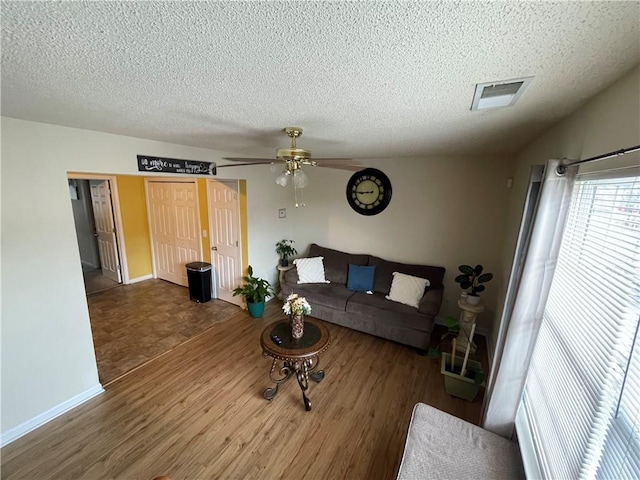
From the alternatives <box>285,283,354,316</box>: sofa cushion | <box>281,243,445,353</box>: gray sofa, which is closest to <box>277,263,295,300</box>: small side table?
<box>281,243,445,353</box>: gray sofa

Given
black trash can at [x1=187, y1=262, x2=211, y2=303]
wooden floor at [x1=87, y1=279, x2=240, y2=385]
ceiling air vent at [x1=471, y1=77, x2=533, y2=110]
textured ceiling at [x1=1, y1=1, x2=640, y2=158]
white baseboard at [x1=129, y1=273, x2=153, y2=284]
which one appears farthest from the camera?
white baseboard at [x1=129, y1=273, x2=153, y2=284]

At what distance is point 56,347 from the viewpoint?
6.92ft

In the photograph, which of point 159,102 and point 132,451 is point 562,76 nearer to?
point 159,102

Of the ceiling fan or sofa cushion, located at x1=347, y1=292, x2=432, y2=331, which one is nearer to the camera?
the ceiling fan

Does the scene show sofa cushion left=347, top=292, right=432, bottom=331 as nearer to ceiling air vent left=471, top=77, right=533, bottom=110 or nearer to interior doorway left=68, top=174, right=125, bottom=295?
ceiling air vent left=471, top=77, right=533, bottom=110

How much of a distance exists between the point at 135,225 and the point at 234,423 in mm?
4524

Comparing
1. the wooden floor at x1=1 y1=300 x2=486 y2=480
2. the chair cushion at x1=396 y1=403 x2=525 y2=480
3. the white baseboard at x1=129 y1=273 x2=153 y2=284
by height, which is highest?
the chair cushion at x1=396 y1=403 x2=525 y2=480

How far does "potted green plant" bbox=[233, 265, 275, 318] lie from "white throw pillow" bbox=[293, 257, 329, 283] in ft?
1.95

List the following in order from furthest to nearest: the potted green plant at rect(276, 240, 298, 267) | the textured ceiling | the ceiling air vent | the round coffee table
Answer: the potted green plant at rect(276, 240, 298, 267) → the round coffee table → the ceiling air vent → the textured ceiling

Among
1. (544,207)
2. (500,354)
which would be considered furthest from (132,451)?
(544,207)

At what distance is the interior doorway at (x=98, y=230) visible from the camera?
4.75 meters

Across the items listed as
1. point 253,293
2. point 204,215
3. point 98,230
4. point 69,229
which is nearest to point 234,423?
point 253,293

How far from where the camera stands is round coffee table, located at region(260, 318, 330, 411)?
7.25 ft

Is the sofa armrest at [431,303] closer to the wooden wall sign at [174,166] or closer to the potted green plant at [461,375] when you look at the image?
the potted green plant at [461,375]
